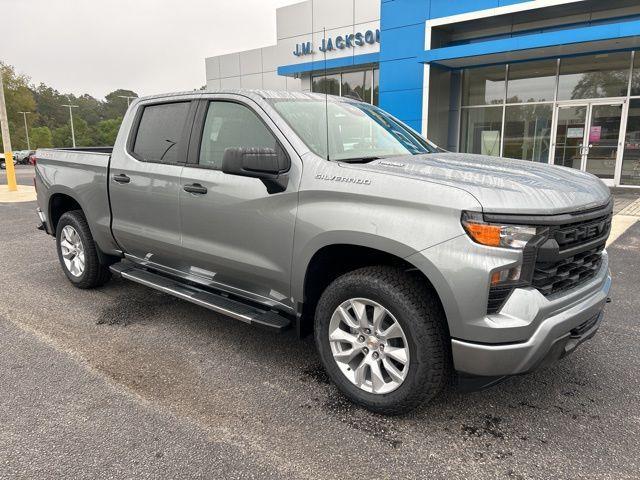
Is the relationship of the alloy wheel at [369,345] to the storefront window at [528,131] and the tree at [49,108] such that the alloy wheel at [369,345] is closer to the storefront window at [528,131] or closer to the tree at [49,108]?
the storefront window at [528,131]

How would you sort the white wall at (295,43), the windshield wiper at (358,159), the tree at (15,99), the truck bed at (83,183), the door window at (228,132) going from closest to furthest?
1. the windshield wiper at (358,159)
2. the door window at (228,132)
3. the truck bed at (83,183)
4. the white wall at (295,43)
5. the tree at (15,99)

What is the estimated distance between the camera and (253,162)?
2979 mm

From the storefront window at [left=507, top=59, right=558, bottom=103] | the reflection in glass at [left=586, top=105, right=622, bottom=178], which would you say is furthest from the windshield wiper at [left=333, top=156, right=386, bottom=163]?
the storefront window at [left=507, top=59, right=558, bottom=103]

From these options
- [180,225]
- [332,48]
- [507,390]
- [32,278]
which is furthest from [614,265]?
[332,48]

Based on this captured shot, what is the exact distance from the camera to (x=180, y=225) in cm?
380

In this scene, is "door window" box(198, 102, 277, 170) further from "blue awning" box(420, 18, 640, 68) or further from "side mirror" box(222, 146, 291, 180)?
"blue awning" box(420, 18, 640, 68)

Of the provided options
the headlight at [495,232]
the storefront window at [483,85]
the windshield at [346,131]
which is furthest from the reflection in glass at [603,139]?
the headlight at [495,232]

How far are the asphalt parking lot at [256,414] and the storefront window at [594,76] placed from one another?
11043 millimetres

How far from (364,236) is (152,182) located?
207cm

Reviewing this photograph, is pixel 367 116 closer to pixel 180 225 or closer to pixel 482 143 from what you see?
pixel 180 225

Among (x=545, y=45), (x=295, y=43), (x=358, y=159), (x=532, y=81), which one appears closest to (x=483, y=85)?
(x=532, y=81)

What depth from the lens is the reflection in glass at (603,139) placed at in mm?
12930

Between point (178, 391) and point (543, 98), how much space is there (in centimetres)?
1387

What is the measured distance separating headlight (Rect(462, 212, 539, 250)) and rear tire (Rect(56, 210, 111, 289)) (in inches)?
152
